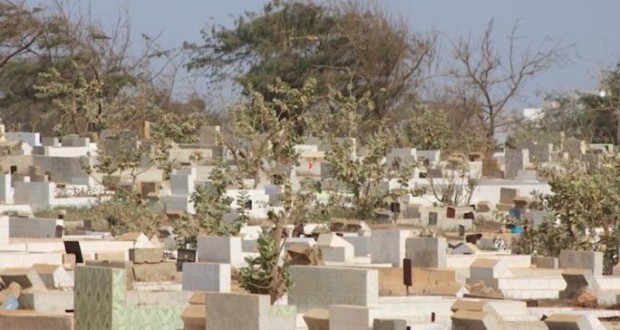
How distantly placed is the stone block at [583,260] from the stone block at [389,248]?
201 centimetres

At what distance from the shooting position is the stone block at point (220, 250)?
2289 centimetres

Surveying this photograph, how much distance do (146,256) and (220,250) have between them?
0.87 metres

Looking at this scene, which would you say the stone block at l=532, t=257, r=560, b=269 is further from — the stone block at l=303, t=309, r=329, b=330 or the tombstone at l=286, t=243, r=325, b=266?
the stone block at l=303, t=309, r=329, b=330

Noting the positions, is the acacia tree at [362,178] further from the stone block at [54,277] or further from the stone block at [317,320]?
the stone block at [317,320]

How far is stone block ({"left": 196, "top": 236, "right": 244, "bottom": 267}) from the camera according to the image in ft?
75.1

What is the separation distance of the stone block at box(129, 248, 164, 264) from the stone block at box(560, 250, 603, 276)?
4738 mm

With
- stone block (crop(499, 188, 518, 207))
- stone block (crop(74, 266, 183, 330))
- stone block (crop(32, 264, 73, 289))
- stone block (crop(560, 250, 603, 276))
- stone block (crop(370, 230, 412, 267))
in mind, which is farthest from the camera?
stone block (crop(499, 188, 518, 207))

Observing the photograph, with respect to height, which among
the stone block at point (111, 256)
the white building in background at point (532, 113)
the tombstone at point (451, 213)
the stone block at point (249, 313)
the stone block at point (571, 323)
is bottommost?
the stone block at point (571, 323)

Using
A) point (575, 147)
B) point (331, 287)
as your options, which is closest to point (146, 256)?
point (331, 287)

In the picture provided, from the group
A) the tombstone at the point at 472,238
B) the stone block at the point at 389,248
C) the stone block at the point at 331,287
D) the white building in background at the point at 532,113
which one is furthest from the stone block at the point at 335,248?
the white building in background at the point at 532,113

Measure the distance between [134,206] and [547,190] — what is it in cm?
852

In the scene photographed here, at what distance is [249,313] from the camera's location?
16.5 metres

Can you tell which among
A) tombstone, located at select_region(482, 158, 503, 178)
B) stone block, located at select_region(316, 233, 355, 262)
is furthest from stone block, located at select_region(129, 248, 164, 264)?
tombstone, located at select_region(482, 158, 503, 178)

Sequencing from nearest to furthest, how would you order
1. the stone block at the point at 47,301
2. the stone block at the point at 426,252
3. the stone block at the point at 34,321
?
the stone block at the point at 34,321 < the stone block at the point at 47,301 < the stone block at the point at 426,252
